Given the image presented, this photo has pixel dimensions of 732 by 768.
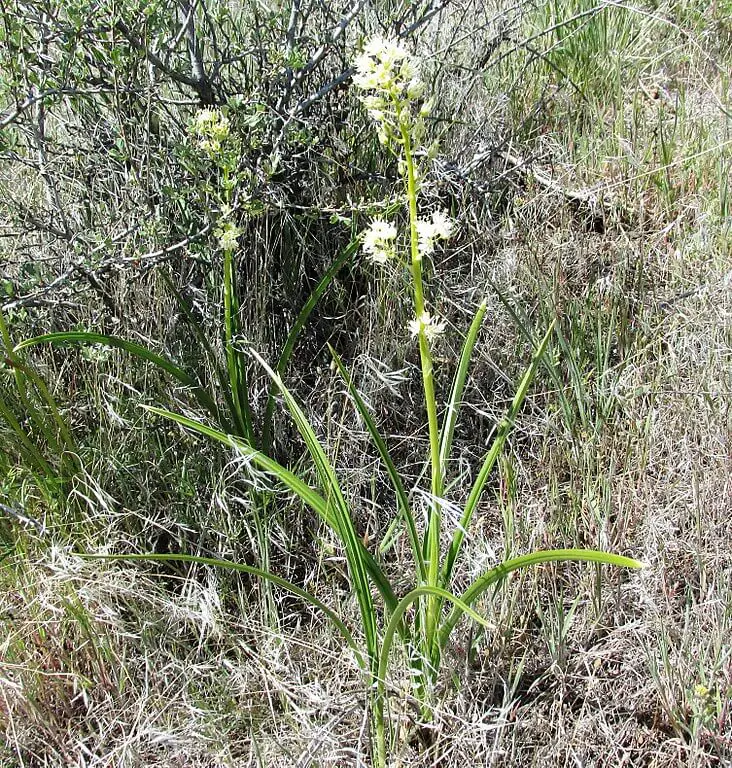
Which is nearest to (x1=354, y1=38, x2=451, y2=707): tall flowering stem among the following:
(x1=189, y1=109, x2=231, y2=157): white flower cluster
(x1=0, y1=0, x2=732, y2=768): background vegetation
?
(x1=0, y1=0, x2=732, y2=768): background vegetation

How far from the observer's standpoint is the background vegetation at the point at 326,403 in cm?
194

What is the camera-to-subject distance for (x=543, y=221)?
10.2 ft

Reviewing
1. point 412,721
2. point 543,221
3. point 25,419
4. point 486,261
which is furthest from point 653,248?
point 25,419

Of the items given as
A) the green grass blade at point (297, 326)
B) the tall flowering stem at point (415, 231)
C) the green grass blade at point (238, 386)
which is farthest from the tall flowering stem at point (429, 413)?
the green grass blade at point (238, 386)

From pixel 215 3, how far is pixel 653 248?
73.9 inches

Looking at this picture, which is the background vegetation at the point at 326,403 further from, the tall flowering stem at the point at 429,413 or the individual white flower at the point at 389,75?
the individual white flower at the point at 389,75

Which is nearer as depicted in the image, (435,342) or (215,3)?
(435,342)

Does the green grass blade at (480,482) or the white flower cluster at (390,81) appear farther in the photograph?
the green grass blade at (480,482)

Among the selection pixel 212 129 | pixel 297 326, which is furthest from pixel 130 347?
pixel 212 129

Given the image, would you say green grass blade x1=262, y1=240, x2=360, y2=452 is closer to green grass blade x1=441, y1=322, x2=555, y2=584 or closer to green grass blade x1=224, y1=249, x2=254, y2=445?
green grass blade x1=224, y1=249, x2=254, y2=445

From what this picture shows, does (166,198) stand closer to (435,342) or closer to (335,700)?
(435,342)

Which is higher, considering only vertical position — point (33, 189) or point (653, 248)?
point (33, 189)

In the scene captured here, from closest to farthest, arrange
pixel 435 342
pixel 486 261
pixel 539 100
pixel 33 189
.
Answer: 1. pixel 435 342
2. pixel 486 261
3. pixel 33 189
4. pixel 539 100

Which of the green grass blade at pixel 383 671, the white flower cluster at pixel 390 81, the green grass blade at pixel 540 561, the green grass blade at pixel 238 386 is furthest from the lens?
the green grass blade at pixel 238 386
